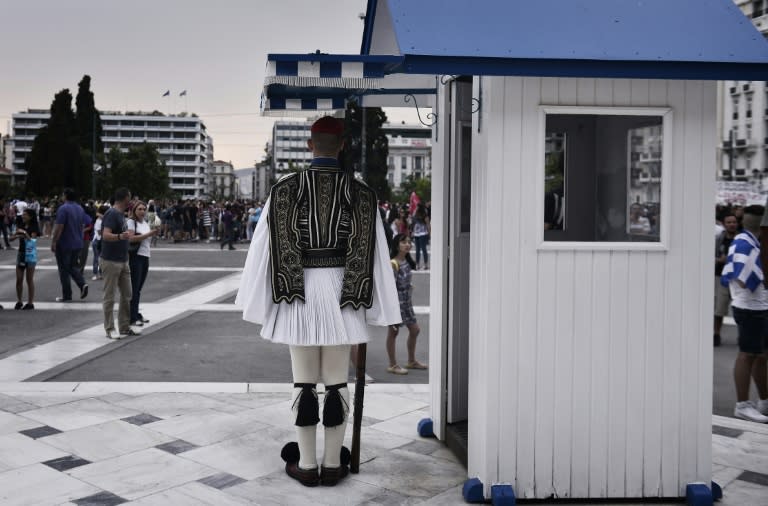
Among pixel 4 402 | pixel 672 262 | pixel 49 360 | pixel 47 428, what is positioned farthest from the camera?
pixel 49 360

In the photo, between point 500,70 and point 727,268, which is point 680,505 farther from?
point 727,268

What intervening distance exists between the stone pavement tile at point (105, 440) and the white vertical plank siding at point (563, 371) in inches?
104

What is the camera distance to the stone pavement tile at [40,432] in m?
5.85

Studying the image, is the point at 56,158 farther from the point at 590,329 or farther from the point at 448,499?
the point at 590,329

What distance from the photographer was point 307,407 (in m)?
4.85

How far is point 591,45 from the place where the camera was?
14.4 feet

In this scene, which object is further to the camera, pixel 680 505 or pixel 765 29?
pixel 765 29

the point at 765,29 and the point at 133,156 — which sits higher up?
the point at 765,29

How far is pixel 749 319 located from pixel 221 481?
14.9 ft

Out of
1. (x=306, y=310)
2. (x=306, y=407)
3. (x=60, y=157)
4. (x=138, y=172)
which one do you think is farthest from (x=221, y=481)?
(x=138, y=172)

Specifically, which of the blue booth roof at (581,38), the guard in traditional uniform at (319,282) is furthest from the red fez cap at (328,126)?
the blue booth roof at (581,38)

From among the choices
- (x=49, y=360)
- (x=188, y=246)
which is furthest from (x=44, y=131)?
(x=49, y=360)

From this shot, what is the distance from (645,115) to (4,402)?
17.4 feet

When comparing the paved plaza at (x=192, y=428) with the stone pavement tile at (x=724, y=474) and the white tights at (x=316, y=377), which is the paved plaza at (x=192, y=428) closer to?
the stone pavement tile at (x=724, y=474)
